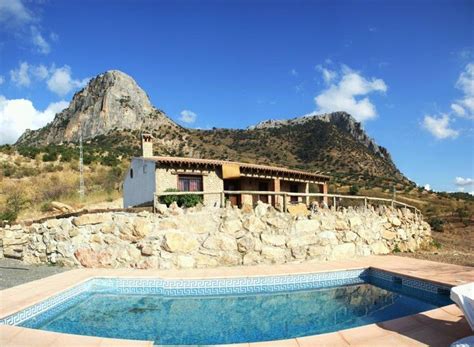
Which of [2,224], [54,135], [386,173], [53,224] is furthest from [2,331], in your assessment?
[54,135]

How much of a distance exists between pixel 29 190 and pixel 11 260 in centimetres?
1394

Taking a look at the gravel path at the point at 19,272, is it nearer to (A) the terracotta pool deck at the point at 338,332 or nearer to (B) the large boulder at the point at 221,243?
(A) the terracotta pool deck at the point at 338,332

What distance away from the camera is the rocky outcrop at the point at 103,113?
57.6 metres

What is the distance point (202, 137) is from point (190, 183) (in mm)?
37528

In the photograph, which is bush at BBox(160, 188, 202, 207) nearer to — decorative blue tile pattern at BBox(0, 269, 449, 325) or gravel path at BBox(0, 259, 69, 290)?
gravel path at BBox(0, 259, 69, 290)

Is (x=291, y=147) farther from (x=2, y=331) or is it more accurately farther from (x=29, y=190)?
(x=2, y=331)

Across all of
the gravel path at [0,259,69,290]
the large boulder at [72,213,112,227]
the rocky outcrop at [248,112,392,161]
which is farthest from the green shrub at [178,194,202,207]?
the rocky outcrop at [248,112,392,161]

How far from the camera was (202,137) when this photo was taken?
5438 cm

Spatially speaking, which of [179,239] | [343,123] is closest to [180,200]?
[179,239]

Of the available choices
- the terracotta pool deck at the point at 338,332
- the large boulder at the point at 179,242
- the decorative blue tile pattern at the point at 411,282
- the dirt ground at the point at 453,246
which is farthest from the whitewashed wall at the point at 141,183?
the dirt ground at the point at 453,246

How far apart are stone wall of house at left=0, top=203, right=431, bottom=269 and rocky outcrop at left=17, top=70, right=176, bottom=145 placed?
44.4 m

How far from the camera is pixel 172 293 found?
335 inches

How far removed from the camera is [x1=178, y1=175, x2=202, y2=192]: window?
17219mm

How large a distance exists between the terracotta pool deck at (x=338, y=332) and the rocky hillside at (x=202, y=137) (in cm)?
3131
